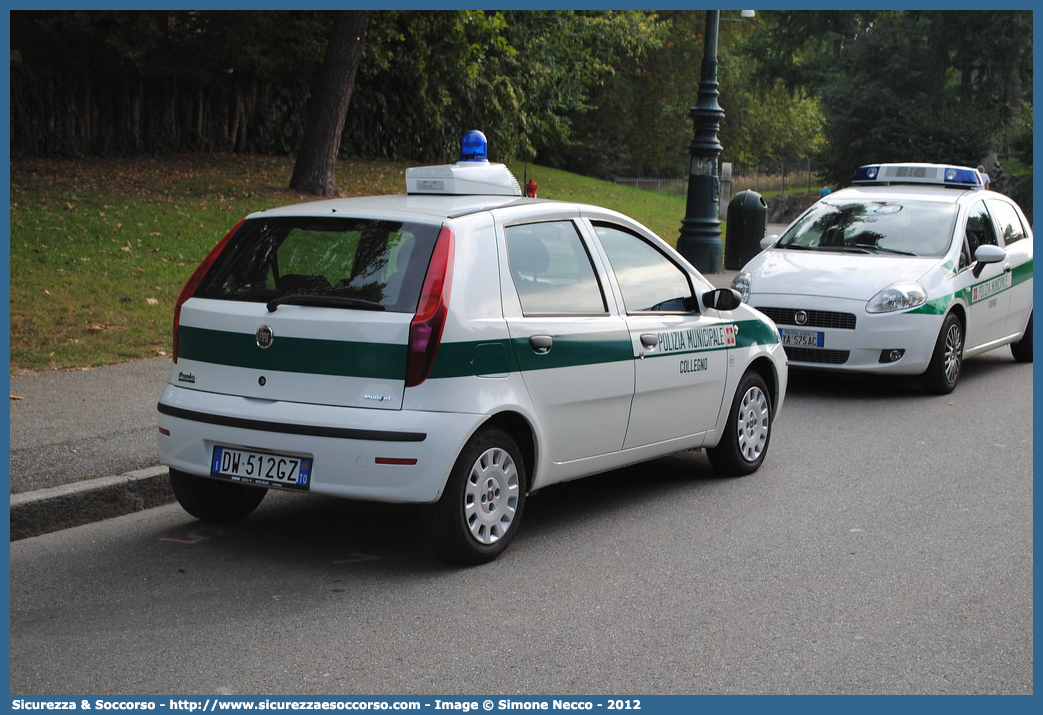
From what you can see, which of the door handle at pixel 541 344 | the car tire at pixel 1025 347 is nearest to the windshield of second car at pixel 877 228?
the car tire at pixel 1025 347

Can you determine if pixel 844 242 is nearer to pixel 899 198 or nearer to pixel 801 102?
pixel 899 198

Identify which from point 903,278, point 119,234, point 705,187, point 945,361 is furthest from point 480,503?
point 705,187

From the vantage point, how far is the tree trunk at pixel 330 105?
21.3m

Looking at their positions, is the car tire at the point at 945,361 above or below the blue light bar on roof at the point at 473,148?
below

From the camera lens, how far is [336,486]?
5402 mm

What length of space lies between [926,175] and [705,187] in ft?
19.2

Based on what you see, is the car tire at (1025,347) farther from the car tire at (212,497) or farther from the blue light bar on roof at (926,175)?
the car tire at (212,497)

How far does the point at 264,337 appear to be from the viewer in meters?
5.61

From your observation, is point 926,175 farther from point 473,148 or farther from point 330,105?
point 330,105

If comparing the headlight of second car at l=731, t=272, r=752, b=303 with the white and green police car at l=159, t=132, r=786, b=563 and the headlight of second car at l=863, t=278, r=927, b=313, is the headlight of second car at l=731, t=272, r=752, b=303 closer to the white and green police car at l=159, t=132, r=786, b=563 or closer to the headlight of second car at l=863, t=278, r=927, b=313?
the headlight of second car at l=863, t=278, r=927, b=313

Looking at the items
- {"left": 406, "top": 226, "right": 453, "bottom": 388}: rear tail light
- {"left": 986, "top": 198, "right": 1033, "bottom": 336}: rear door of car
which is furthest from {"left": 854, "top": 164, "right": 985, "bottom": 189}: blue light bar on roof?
{"left": 406, "top": 226, "right": 453, "bottom": 388}: rear tail light

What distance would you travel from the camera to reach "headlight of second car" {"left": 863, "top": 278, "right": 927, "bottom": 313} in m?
10.2

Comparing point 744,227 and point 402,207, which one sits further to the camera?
point 744,227

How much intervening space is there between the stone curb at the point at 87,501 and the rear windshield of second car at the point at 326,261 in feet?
3.95
